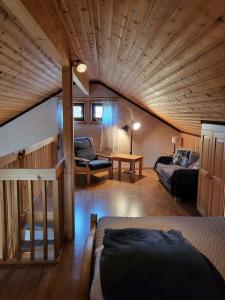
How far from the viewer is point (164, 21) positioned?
5.25 feet

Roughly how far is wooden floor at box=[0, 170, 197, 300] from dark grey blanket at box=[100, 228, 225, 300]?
1079 mm

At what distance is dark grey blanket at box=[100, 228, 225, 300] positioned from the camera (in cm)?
109

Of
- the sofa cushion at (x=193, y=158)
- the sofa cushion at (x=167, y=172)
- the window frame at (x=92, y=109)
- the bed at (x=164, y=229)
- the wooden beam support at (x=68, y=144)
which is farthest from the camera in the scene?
the window frame at (x=92, y=109)

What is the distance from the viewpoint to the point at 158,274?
1143 millimetres

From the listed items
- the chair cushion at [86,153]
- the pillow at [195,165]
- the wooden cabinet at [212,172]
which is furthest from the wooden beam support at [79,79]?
the pillow at [195,165]

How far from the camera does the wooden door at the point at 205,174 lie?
136 inches

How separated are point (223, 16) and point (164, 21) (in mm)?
434

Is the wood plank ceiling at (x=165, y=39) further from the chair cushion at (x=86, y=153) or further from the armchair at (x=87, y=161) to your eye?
the chair cushion at (x=86, y=153)

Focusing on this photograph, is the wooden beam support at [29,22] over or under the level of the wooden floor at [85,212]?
over

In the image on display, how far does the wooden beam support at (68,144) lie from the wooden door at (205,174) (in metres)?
1.85

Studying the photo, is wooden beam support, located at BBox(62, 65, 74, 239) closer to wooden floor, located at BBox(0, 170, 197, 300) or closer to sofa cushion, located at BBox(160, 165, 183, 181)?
wooden floor, located at BBox(0, 170, 197, 300)

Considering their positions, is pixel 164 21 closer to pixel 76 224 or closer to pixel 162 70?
pixel 162 70

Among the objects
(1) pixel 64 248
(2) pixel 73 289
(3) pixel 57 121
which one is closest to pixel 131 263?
(2) pixel 73 289

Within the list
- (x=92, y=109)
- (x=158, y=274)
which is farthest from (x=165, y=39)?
(x=92, y=109)
